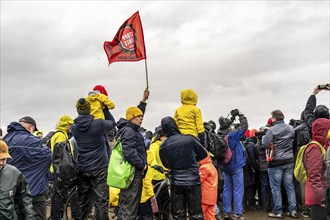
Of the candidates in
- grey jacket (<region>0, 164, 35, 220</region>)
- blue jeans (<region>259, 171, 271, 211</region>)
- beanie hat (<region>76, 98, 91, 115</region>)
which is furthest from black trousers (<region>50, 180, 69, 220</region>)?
blue jeans (<region>259, 171, 271, 211</region>)

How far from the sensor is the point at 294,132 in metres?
9.34

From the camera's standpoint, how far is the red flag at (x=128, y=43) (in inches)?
361

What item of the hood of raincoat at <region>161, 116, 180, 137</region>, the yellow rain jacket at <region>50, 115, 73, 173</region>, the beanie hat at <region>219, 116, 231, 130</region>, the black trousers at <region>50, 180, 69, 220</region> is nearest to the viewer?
the hood of raincoat at <region>161, 116, 180, 137</region>

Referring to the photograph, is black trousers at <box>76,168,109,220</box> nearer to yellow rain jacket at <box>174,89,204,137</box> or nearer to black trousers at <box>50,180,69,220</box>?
black trousers at <box>50,180,69,220</box>

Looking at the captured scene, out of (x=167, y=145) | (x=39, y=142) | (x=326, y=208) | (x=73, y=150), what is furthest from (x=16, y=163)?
(x=326, y=208)

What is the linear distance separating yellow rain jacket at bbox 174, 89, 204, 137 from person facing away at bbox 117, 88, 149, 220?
2.36 feet

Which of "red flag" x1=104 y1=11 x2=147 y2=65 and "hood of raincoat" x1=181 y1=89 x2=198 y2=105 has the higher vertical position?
"red flag" x1=104 y1=11 x2=147 y2=65

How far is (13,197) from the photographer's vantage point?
15.1 feet

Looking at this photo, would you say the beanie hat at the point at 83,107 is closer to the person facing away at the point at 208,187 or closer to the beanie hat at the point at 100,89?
the beanie hat at the point at 100,89

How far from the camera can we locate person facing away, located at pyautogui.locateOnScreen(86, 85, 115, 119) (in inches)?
286

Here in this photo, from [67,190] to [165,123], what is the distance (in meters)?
2.85

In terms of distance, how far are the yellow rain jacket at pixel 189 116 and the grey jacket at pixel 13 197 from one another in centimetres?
299

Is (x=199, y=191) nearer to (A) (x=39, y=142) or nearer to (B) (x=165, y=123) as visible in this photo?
(B) (x=165, y=123)

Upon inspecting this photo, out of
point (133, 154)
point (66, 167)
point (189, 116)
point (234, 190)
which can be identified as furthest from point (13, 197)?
point (234, 190)
